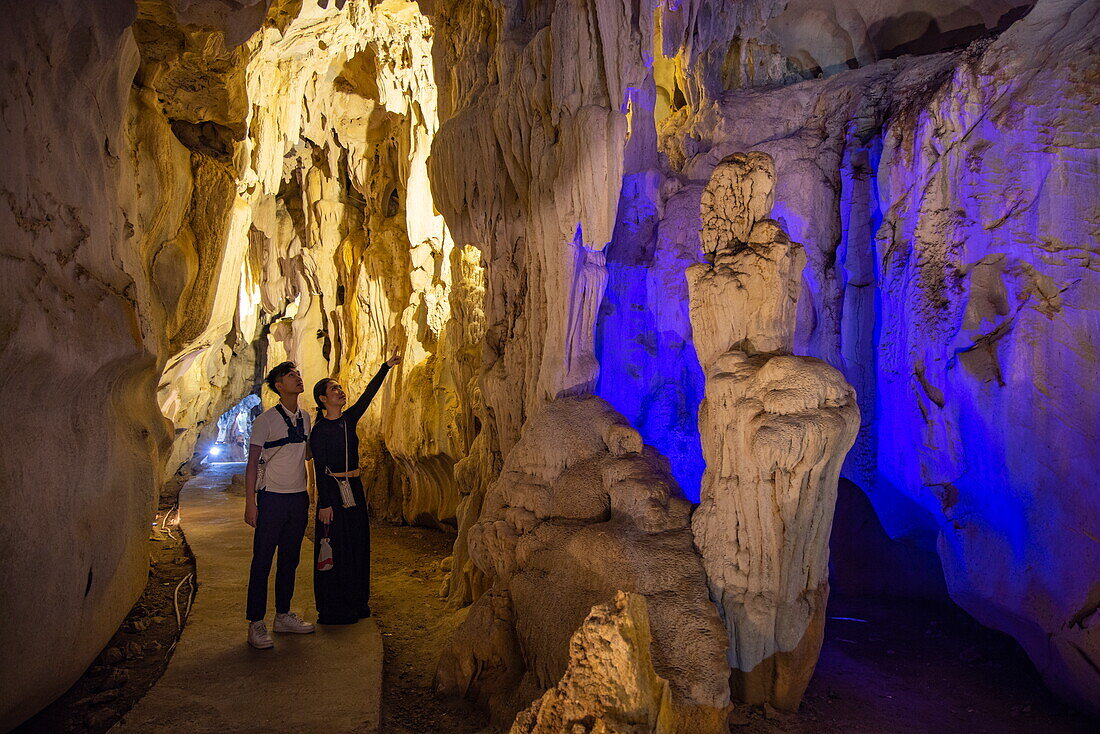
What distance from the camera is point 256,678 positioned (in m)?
3.64

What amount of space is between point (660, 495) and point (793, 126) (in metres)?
4.93

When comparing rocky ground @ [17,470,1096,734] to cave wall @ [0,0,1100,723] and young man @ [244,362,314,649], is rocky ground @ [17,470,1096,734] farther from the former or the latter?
young man @ [244,362,314,649]

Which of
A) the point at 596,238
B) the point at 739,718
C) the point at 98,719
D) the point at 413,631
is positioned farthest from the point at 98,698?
the point at 596,238

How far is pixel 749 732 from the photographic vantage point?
3617 millimetres

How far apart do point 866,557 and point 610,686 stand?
212 inches

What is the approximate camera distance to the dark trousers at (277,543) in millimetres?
4027

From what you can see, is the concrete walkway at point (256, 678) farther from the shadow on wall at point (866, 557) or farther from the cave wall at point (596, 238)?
the shadow on wall at point (866, 557)

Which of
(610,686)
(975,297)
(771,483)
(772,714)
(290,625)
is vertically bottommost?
(772,714)

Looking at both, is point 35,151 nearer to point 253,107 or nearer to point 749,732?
point 749,732

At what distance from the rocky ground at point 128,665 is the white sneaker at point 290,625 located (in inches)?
23.5

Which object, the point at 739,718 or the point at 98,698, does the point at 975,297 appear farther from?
the point at 98,698

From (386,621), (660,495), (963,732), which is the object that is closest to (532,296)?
(660,495)

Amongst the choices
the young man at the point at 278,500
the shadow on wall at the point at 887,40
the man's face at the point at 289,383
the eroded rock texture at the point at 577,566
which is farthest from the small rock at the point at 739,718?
the shadow on wall at the point at 887,40

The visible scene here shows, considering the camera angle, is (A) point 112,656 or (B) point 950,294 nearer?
(A) point 112,656
